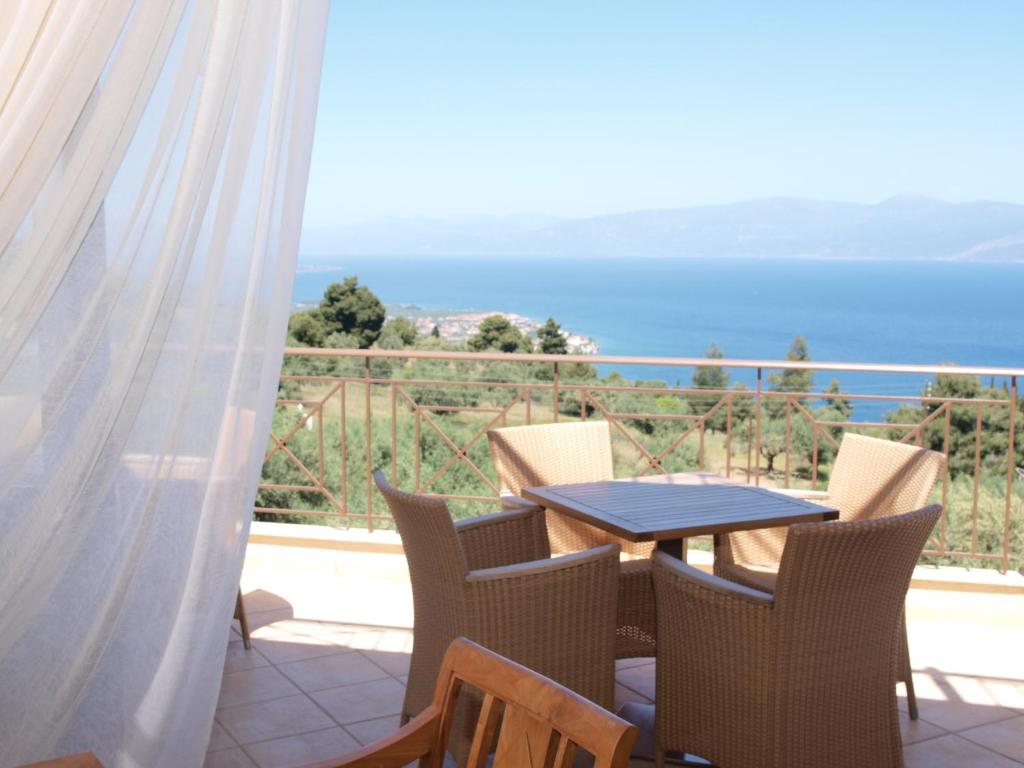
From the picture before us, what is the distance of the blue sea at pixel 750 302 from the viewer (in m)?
47.8

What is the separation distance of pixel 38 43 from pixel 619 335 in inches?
1871

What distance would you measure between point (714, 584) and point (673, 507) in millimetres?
676

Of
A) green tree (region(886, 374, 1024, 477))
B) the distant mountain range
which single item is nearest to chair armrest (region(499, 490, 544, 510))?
green tree (region(886, 374, 1024, 477))

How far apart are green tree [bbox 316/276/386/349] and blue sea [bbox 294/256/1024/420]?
2083cm

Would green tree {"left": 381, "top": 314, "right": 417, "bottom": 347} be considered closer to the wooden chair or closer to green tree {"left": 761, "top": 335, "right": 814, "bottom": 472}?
green tree {"left": 761, "top": 335, "right": 814, "bottom": 472}

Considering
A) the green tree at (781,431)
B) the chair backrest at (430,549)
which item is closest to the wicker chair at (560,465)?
the chair backrest at (430,549)

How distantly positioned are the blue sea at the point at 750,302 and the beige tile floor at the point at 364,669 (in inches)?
1282

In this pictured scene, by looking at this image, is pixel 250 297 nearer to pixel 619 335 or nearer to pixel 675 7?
pixel 675 7

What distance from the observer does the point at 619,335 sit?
48.8 m

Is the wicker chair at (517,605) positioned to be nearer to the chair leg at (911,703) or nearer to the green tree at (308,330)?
the chair leg at (911,703)

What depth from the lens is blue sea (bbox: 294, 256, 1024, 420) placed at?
4784cm

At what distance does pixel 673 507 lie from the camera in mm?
3096

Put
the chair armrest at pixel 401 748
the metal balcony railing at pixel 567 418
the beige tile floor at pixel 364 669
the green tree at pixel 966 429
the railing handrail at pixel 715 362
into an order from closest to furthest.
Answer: the chair armrest at pixel 401 748 → the beige tile floor at pixel 364 669 → the railing handrail at pixel 715 362 → the metal balcony railing at pixel 567 418 → the green tree at pixel 966 429

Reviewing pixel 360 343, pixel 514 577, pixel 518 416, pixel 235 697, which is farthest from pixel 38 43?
pixel 360 343
